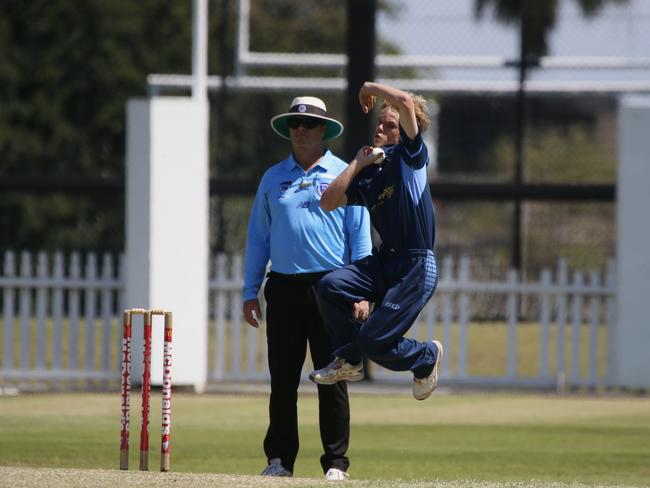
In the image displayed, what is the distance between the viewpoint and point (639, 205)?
44.0 ft

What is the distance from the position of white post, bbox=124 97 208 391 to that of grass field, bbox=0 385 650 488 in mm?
921

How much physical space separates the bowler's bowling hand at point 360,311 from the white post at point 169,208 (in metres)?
5.76

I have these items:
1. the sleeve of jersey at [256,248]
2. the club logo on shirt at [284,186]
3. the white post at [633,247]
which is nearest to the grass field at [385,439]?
→ the white post at [633,247]

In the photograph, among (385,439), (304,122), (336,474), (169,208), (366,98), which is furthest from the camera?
(169,208)

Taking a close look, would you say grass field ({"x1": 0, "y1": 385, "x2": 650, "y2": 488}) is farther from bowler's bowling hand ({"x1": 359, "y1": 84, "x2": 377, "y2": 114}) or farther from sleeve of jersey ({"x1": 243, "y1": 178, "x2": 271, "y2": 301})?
bowler's bowling hand ({"x1": 359, "y1": 84, "x2": 377, "y2": 114})

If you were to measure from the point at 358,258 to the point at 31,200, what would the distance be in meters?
15.8

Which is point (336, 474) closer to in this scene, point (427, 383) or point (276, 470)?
point (276, 470)

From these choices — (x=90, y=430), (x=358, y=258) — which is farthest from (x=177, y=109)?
(x=358, y=258)

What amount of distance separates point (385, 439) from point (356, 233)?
9.02 ft

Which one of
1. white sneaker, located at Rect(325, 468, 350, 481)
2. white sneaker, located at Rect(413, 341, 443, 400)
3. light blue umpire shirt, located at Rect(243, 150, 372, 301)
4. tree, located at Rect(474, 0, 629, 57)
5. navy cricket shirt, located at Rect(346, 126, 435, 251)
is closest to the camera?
navy cricket shirt, located at Rect(346, 126, 435, 251)

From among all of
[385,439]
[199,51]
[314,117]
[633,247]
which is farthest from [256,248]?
[199,51]

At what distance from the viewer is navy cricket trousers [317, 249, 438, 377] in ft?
24.5

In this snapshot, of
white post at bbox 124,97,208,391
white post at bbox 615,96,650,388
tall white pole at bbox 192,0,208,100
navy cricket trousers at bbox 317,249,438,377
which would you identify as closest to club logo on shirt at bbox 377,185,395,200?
navy cricket trousers at bbox 317,249,438,377

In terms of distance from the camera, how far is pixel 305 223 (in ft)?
26.3
